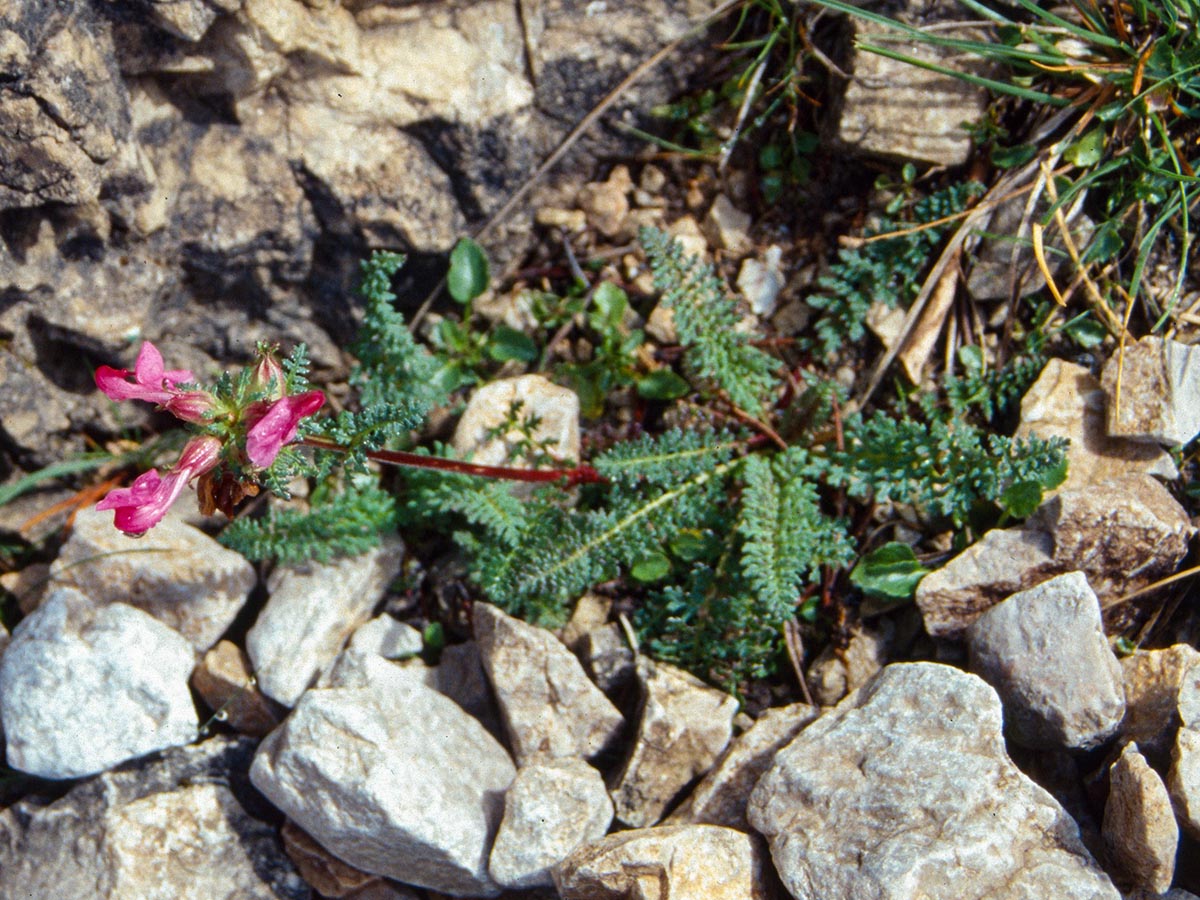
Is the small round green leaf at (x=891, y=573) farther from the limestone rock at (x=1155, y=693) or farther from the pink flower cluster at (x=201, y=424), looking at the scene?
the pink flower cluster at (x=201, y=424)

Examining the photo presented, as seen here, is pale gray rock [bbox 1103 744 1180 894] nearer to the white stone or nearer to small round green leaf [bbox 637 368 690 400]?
small round green leaf [bbox 637 368 690 400]

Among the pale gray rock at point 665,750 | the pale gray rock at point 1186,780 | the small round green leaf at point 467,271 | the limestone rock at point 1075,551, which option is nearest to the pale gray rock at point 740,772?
the pale gray rock at point 665,750

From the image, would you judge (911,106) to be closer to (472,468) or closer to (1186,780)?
(472,468)

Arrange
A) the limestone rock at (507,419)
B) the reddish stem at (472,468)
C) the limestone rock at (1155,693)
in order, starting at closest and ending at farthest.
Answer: the reddish stem at (472,468), the limestone rock at (1155,693), the limestone rock at (507,419)

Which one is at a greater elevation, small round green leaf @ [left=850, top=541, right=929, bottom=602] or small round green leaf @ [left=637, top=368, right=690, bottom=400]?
small round green leaf @ [left=637, top=368, right=690, bottom=400]

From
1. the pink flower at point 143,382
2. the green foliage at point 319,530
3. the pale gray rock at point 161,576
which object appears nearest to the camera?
the pink flower at point 143,382

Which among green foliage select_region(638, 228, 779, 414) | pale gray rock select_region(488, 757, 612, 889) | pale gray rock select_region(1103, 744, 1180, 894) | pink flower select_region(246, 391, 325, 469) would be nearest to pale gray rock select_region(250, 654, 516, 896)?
pale gray rock select_region(488, 757, 612, 889)
